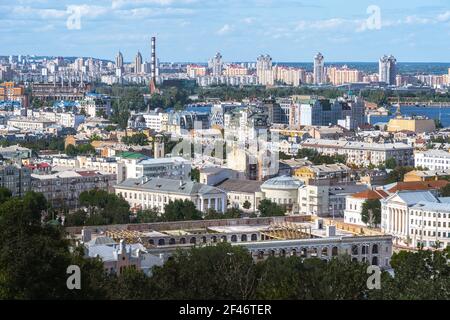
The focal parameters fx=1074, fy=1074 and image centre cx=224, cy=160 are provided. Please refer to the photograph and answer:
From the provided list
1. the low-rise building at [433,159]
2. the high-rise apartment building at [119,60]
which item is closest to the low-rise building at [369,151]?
the low-rise building at [433,159]

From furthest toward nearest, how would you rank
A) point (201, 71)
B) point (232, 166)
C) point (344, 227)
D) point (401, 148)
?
point (201, 71) → point (401, 148) → point (232, 166) → point (344, 227)

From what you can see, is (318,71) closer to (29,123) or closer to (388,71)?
(388,71)

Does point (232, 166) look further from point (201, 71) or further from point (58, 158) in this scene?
point (201, 71)

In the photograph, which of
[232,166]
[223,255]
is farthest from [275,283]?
[232,166]

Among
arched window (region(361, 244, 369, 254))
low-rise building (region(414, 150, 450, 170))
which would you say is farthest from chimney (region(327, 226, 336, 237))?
low-rise building (region(414, 150, 450, 170))

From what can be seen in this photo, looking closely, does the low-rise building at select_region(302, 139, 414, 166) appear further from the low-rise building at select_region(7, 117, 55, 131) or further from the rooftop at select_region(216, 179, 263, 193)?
the low-rise building at select_region(7, 117, 55, 131)

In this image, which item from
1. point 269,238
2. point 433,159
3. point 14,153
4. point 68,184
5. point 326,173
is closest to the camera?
point 269,238

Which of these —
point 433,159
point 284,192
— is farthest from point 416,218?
point 433,159

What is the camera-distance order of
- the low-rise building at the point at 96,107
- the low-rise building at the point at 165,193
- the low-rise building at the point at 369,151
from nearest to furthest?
1. the low-rise building at the point at 165,193
2. the low-rise building at the point at 369,151
3. the low-rise building at the point at 96,107

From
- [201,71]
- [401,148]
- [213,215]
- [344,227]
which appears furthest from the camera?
[201,71]

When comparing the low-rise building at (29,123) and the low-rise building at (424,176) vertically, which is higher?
the low-rise building at (29,123)

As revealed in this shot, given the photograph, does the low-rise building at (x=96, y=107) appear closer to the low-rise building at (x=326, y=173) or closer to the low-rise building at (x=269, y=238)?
the low-rise building at (x=326, y=173)
